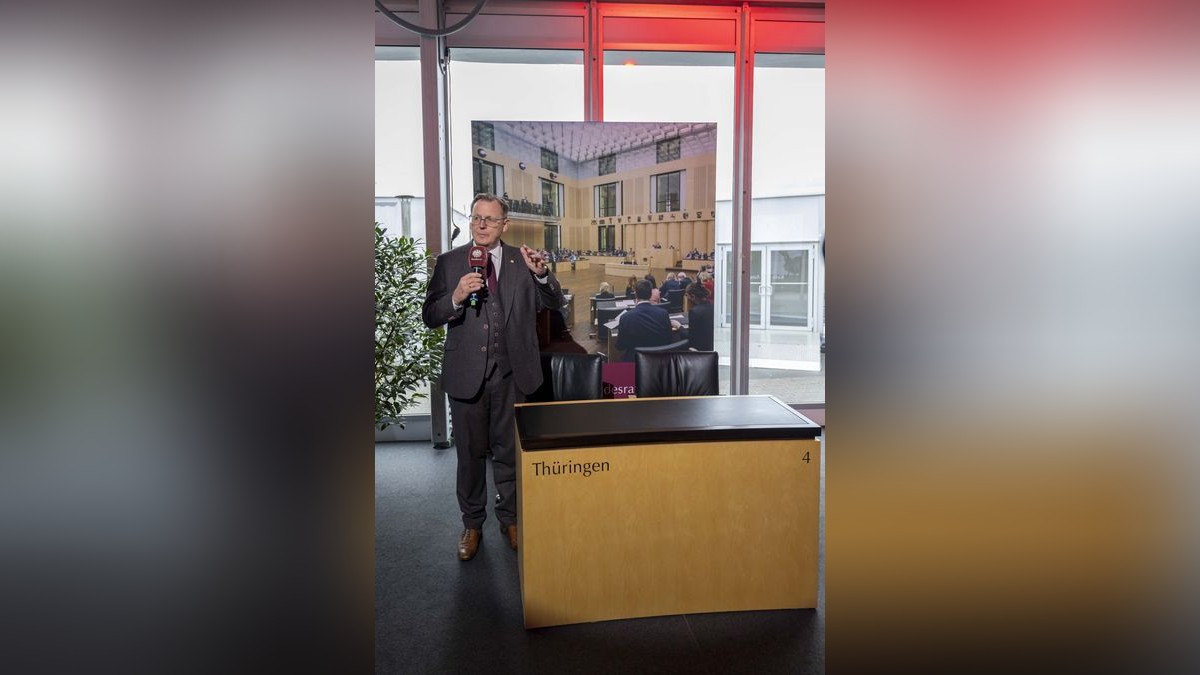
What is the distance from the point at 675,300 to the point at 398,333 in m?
2.17

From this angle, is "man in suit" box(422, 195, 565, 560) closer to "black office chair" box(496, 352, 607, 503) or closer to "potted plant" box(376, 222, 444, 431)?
"black office chair" box(496, 352, 607, 503)

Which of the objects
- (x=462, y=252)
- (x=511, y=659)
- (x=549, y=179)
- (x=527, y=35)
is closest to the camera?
(x=511, y=659)

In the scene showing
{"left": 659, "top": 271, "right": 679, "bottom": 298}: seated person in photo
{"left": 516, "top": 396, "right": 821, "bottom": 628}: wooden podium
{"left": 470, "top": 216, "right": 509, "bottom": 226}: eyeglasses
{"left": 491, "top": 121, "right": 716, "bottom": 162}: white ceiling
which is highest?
{"left": 491, "top": 121, "right": 716, "bottom": 162}: white ceiling

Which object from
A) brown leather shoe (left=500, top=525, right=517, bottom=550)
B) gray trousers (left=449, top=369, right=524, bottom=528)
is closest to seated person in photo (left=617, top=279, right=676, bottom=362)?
gray trousers (left=449, top=369, right=524, bottom=528)

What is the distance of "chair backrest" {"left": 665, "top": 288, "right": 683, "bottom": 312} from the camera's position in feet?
18.2

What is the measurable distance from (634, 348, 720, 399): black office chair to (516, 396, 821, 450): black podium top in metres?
0.57

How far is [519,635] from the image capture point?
300cm

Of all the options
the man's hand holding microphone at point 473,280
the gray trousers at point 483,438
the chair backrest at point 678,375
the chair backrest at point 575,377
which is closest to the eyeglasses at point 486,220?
the man's hand holding microphone at point 473,280
